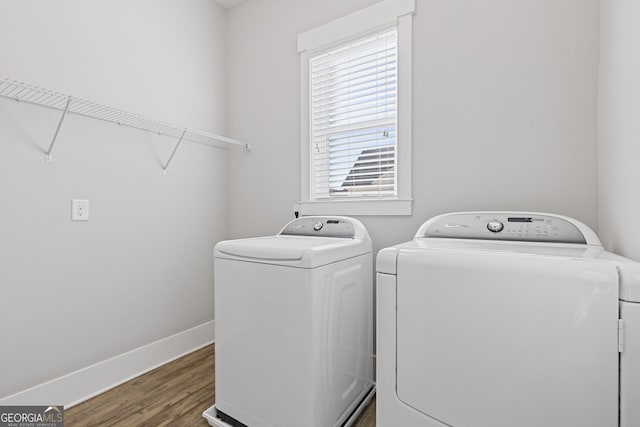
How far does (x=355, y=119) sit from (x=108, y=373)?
7.06 feet

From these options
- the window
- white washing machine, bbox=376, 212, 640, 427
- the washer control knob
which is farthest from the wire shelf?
the washer control knob

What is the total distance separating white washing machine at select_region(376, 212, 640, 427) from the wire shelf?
167 centimetres

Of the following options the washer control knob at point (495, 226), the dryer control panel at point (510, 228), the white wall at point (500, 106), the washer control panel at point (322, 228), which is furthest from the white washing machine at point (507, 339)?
the washer control panel at point (322, 228)

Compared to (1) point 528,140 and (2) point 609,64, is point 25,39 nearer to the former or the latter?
(1) point 528,140

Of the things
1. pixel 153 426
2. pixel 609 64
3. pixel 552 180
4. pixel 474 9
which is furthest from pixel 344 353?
pixel 474 9

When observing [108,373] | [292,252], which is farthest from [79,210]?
[292,252]

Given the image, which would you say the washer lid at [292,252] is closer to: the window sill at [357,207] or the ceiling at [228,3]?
the window sill at [357,207]

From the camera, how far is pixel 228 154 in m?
2.68

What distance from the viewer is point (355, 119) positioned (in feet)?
6.78

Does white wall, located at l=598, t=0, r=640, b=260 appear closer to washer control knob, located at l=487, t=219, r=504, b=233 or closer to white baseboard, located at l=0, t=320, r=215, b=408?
washer control knob, located at l=487, t=219, r=504, b=233

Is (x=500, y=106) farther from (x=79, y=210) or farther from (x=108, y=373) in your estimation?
(x=108, y=373)

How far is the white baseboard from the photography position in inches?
62.6

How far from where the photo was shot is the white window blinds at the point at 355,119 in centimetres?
193

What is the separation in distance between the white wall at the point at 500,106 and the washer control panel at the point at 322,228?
0.26 m
